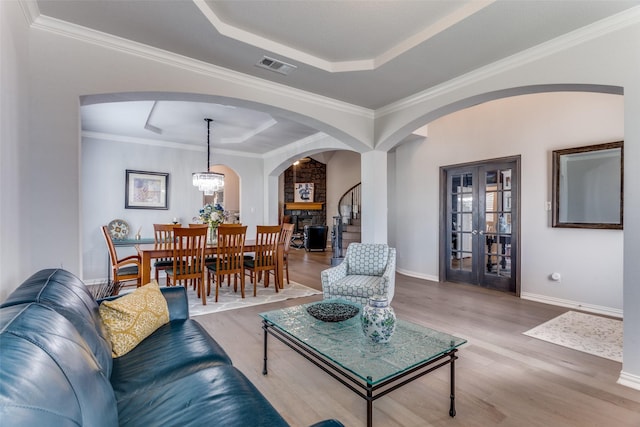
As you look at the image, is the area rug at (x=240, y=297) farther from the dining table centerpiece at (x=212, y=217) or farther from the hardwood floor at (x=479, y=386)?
the dining table centerpiece at (x=212, y=217)

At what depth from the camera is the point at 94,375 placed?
3.35 ft

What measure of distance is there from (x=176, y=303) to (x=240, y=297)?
2.15 metres

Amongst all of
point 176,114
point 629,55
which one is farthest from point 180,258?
point 629,55

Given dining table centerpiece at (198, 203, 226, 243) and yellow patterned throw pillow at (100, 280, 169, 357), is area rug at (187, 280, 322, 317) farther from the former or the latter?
yellow patterned throw pillow at (100, 280, 169, 357)

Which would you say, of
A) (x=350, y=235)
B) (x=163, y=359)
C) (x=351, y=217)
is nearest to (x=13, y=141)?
(x=163, y=359)

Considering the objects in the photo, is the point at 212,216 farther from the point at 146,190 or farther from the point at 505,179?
the point at 505,179

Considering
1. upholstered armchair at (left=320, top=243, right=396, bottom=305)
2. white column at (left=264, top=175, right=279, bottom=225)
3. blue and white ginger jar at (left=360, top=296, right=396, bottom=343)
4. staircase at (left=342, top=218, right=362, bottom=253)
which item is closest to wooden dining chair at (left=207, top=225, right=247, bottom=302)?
upholstered armchair at (left=320, top=243, right=396, bottom=305)

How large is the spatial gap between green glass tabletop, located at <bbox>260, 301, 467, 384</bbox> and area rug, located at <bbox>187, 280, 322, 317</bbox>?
1.79 m

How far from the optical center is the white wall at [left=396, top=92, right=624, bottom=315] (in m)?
3.64

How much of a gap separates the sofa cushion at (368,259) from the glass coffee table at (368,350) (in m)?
1.46

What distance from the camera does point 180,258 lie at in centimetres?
380

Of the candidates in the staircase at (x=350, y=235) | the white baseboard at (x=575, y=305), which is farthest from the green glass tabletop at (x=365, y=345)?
the staircase at (x=350, y=235)

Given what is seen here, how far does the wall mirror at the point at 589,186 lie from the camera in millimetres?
3572

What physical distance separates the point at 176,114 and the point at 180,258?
7.11ft
